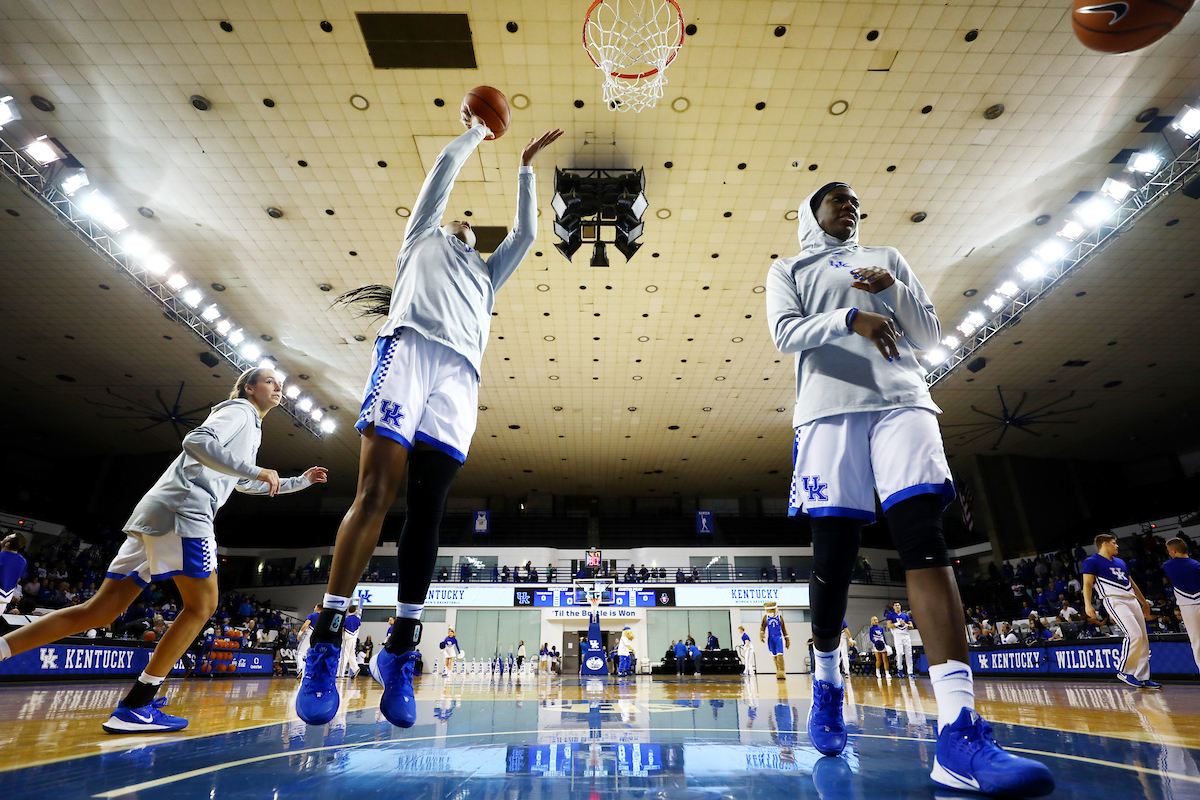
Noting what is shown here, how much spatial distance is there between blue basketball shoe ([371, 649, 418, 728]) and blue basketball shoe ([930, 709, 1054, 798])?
122 centimetres

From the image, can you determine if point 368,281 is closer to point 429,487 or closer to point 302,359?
point 302,359

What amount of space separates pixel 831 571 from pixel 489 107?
2110 mm

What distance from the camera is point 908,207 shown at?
9.60 meters

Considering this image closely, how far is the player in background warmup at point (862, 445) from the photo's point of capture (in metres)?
1.36

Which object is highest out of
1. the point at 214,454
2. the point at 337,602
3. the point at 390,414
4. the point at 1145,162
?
the point at 1145,162

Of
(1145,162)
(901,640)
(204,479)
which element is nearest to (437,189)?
(204,479)

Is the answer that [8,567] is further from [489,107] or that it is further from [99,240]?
[99,240]

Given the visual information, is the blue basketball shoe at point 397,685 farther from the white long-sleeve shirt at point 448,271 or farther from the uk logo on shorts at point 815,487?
the uk logo on shorts at point 815,487

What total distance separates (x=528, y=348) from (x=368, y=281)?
4000 millimetres

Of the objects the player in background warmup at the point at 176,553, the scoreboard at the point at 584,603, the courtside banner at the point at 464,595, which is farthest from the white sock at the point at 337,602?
the courtside banner at the point at 464,595

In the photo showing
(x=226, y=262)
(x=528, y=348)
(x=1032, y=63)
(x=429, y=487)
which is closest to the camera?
(x=429, y=487)

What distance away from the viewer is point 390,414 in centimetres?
158

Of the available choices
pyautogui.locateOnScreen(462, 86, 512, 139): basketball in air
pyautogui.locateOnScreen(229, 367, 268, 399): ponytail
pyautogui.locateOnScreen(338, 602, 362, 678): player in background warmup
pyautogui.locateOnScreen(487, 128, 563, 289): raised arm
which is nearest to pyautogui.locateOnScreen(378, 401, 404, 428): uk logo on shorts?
pyautogui.locateOnScreen(487, 128, 563, 289): raised arm

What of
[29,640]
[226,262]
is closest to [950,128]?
[29,640]
